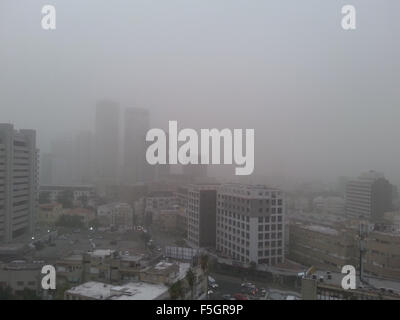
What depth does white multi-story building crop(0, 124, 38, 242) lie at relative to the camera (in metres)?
7.90

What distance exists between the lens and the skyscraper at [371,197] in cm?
1222

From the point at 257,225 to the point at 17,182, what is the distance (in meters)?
5.97

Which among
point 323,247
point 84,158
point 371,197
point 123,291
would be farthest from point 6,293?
point 371,197

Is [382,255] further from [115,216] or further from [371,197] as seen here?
[115,216]

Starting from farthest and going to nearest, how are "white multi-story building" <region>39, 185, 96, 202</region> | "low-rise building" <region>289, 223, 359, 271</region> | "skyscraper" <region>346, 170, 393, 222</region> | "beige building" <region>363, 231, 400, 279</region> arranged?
"white multi-story building" <region>39, 185, 96, 202</region> < "skyscraper" <region>346, 170, 393, 222</region> < "low-rise building" <region>289, 223, 359, 271</region> < "beige building" <region>363, 231, 400, 279</region>

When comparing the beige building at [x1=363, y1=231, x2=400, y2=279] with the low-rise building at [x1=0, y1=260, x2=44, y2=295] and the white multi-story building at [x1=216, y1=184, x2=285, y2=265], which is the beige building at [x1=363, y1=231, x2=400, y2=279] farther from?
the low-rise building at [x1=0, y1=260, x2=44, y2=295]

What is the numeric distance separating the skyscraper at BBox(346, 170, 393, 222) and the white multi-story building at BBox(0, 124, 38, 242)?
10.5 metres

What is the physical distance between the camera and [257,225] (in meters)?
6.45

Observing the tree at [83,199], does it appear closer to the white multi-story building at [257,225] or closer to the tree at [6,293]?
the white multi-story building at [257,225]

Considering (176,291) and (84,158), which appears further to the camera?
(84,158)

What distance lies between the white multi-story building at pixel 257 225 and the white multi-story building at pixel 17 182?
16.8ft

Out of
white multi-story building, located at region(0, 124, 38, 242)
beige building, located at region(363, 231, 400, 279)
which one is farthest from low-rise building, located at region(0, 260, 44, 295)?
beige building, located at region(363, 231, 400, 279)
